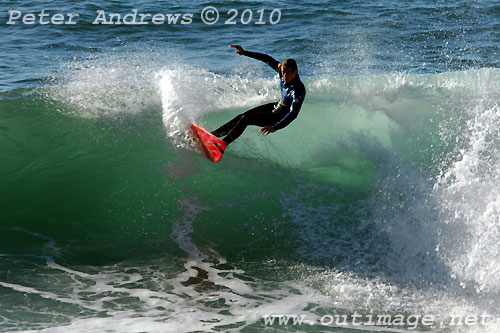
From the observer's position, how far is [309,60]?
12352mm

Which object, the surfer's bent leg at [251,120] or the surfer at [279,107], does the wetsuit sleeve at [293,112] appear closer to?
the surfer at [279,107]

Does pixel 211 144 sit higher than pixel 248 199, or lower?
higher

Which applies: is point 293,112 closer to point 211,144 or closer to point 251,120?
point 251,120

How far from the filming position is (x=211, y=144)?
6.97m

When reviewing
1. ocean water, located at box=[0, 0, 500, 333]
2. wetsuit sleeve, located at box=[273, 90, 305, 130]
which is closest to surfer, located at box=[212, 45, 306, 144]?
wetsuit sleeve, located at box=[273, 90, 305, 130]

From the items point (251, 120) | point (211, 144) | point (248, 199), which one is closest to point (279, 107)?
point (251, 120)

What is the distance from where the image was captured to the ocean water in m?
5.43

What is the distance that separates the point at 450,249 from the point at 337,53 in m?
7.11

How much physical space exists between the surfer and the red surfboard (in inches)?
3.0

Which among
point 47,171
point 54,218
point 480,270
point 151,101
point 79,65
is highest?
point 79,65

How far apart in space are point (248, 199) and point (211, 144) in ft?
3.35

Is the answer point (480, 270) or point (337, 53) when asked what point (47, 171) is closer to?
point (480, 270)

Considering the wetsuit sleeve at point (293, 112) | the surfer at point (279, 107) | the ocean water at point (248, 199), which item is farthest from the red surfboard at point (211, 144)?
the wetsuit sleeve at point (293, 112)

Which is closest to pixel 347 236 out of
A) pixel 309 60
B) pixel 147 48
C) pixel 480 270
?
pixel 480 270
